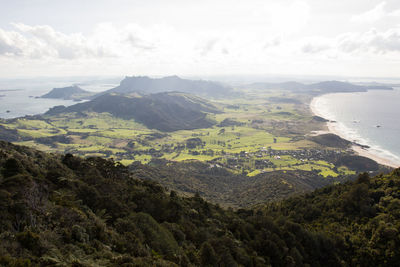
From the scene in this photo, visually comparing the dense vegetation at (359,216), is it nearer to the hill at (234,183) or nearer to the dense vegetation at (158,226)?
the dense vegetation at (158,226)

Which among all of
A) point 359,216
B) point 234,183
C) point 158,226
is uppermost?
point 158,226

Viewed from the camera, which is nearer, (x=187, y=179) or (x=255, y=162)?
(x=187, y=179)

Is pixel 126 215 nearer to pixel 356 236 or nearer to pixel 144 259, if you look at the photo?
pixel 144 259

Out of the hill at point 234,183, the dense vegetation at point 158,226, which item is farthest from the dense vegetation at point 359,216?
the hill at point 234,183

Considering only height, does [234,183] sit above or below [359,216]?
below

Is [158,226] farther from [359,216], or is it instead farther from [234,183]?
[234,183]

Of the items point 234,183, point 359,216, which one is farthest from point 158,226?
point 234,183

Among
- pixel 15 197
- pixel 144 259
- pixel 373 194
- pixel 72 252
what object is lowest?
pixel 373 194

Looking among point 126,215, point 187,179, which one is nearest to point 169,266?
point 126,215
